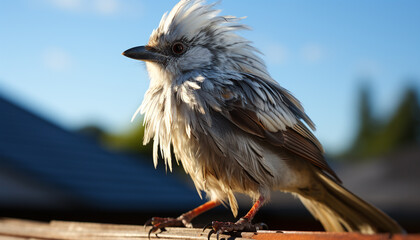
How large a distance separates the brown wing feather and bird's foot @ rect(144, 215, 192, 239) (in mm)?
666

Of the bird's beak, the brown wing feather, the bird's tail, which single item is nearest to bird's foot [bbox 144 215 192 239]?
the brown wing feather

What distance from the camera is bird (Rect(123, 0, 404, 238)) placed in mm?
2471

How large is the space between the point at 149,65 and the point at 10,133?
9.36 metres

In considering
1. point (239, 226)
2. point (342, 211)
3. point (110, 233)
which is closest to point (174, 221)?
point (110, 233)

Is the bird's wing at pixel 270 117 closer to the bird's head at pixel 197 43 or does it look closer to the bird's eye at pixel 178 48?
the bird's head at pixel 197 43

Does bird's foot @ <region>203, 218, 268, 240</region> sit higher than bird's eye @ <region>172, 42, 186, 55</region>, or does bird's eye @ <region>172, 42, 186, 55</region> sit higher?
bird's eye @ <region>172, 42, 186, 55</region>

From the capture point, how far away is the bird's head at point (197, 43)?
284 centimetres

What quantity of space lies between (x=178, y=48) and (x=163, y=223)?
1125 mm

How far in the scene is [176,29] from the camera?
293cm

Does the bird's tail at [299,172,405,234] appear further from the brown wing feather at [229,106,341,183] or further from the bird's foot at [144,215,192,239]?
the bird's foot at [144,215,192,239]

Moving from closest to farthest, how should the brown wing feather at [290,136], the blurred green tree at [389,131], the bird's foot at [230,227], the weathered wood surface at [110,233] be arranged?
the weathered wood surface at [110,233] < the bird's foot at [230,227] < the brown wing feather at [290,136] < the blurred green tree at [389,131]

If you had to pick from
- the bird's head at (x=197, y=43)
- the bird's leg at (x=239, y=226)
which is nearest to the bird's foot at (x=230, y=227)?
the bird's leg at (x=239, y=226)

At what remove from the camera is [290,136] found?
2719 mm

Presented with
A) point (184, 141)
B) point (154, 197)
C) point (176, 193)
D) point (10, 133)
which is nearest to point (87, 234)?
point (184, 141)
